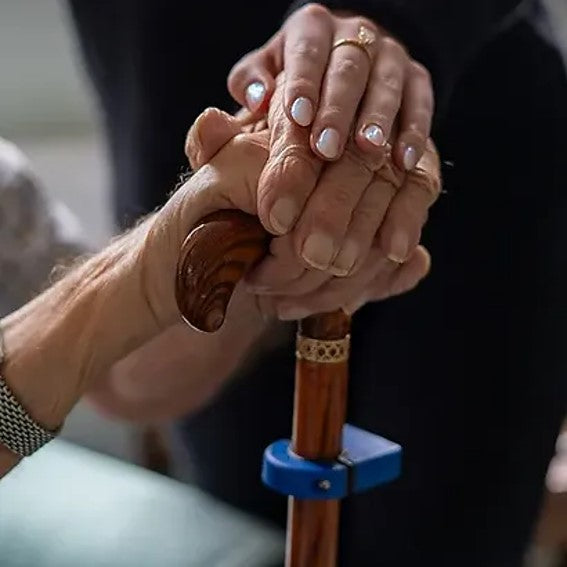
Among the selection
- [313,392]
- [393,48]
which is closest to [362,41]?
[393,48]

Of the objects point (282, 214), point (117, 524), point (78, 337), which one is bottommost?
point (117, 524)

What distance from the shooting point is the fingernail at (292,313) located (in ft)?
2.45

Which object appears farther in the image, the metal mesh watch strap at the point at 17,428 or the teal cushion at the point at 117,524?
the teal cushion at the point at 117,524

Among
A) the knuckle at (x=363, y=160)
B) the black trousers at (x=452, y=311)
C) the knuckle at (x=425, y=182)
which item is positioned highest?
the knuckle at (x=363, y=160)

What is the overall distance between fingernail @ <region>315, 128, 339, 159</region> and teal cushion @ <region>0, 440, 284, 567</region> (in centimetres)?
40

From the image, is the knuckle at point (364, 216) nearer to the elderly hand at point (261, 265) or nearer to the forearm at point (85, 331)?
the elderly hand at point (261, 265)

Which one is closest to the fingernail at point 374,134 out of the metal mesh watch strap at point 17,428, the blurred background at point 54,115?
the metal mesh watch strap at point 17,428

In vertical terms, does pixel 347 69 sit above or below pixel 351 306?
above

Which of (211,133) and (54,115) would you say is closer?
(211,133)

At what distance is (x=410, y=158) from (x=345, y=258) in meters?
0.09

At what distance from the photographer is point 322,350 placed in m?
0.72

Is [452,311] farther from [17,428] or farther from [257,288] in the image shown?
[17,428]

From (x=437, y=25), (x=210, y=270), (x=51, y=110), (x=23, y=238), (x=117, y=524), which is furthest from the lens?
(x=51, y=110)

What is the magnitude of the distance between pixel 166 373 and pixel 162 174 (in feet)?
0.59
